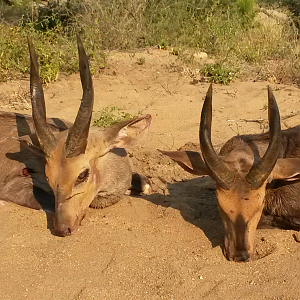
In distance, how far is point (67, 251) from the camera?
513cm

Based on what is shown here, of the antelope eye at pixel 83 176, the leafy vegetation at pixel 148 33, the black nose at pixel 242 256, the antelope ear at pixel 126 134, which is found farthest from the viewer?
the leafy vegetation at pixel 148 33

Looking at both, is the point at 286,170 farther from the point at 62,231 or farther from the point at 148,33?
the point at 148,33

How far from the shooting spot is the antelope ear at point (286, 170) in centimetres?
501

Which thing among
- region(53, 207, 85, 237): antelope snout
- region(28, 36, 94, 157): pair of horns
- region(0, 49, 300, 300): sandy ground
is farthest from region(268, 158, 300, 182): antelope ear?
region(53, 207, 85, 237): antelope snout

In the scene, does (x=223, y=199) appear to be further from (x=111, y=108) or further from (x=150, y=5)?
(x=150, y=5)

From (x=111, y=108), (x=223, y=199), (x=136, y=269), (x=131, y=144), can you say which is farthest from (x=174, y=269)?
(x=111, y=108)

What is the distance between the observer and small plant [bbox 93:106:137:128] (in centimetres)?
862

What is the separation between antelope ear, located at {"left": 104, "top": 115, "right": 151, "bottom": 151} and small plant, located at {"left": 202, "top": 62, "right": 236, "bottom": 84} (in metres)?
4.80

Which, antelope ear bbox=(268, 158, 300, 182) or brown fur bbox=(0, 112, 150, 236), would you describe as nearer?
antelope ear bbox=(268, 158, 300, 182)

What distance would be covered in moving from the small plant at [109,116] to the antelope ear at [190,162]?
3.41m

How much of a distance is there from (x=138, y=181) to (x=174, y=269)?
253cm

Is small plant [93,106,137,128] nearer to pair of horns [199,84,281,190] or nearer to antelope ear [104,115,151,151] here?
antelope ear [104,115,151,151]

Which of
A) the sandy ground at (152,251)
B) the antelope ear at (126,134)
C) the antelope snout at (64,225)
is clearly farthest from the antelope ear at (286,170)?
the antelope snout at (64,225)

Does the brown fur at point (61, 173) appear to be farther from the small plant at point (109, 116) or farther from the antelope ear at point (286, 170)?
the antelope ear at point (286, 170)
